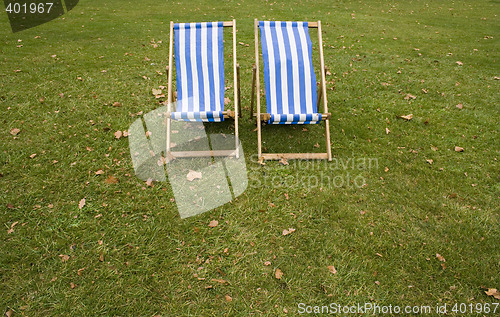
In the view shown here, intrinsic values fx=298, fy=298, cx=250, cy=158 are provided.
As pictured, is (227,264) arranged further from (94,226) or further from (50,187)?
(50,187)

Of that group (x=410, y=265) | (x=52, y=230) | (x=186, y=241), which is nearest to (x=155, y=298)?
(x=186, y=241)

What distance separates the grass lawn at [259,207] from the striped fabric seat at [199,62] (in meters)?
0.64

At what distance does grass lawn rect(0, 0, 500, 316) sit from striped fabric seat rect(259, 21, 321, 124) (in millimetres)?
469

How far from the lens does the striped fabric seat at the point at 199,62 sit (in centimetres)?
381

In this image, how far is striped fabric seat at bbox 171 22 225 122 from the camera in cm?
381

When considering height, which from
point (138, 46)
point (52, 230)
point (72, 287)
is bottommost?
point (72, 287)

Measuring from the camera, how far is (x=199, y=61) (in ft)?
12.6

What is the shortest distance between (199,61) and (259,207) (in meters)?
2.05

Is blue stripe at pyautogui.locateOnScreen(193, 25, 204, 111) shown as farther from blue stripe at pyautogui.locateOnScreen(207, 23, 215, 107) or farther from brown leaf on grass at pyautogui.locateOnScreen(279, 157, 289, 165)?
brown leaf on grass at pyautogui.locateOnScreen(279, 157, 289, 165)

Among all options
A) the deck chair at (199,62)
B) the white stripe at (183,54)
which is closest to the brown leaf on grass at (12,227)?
the deck chair at (199,62)

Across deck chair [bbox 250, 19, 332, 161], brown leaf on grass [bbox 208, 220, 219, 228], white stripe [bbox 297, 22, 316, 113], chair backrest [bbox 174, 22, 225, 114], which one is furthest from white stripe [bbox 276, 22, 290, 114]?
brown leaf on grass [bbox 208, 220, 219, 228]

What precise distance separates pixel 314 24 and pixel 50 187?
Result: 12.3ft

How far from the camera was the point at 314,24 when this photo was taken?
3998mm

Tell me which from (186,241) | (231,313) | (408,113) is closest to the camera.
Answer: (231,313)
